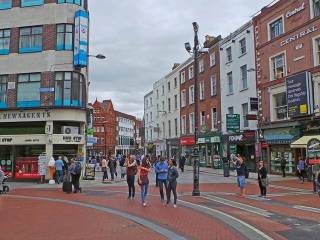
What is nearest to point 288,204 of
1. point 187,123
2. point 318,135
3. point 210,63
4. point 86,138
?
point 318,135

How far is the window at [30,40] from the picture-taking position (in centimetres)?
2992

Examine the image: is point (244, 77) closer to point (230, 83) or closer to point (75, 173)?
point (230, 83)

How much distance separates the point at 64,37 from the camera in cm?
2923

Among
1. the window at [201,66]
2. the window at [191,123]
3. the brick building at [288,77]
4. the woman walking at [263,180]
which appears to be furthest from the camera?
the window at [191,123]

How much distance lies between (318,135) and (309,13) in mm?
7961

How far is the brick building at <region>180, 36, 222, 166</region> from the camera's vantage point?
43.1 m

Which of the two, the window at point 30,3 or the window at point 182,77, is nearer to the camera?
the window at point 30,3

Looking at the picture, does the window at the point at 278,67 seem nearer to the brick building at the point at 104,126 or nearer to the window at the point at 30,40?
the window at the point at 30,40

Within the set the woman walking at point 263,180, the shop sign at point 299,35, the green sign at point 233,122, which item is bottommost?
the woman walking at point 263,180

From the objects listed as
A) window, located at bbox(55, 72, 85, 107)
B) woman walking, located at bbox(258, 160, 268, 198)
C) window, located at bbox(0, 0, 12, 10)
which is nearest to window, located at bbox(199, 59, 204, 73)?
window, located at bbox(55, 72, 85, 107)

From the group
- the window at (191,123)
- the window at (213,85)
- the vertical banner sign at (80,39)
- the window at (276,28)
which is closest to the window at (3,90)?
the vertical banner sign at (80,39)

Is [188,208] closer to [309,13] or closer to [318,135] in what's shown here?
[318,135]

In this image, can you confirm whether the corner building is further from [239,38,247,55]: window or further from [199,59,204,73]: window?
[199,59,204,73]: window

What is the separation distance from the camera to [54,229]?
34.8ft
